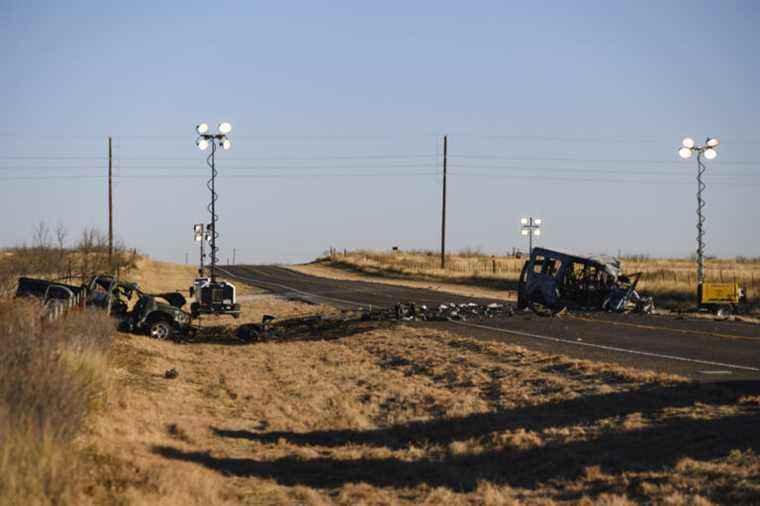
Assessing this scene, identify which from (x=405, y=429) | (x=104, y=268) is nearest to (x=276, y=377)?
(x=405, y=429)

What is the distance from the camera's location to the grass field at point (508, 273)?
42844 mm

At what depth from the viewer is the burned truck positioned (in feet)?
102

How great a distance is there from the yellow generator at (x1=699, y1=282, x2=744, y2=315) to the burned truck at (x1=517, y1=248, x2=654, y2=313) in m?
2.76

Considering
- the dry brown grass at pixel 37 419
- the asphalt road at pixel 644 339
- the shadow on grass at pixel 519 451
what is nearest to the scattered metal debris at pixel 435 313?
the asphalt road at pixel 644 339

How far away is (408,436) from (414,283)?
50.1 metres

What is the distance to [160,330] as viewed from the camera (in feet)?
86.1

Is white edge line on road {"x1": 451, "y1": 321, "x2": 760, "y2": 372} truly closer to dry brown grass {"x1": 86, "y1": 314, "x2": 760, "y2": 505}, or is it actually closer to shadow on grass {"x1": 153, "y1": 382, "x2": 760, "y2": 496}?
dry brown grass {"x1": 86, "y1": 314, "x2": 760, "y2": 505}

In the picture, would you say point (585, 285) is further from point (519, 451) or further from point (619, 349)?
point (519, 451)

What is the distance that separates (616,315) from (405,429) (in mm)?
17743

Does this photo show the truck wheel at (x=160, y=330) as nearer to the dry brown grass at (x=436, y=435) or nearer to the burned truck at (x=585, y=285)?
the dry brown grass at (x=436, y=435)

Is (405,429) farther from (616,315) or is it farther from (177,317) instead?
(616,315)

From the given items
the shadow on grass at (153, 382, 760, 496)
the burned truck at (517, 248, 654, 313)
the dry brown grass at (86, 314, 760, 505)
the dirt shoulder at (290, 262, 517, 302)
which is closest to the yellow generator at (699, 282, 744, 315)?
the burned truck at (517, 248, 654, 313)

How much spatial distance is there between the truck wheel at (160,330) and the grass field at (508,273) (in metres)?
22.8

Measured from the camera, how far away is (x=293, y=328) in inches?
1174
